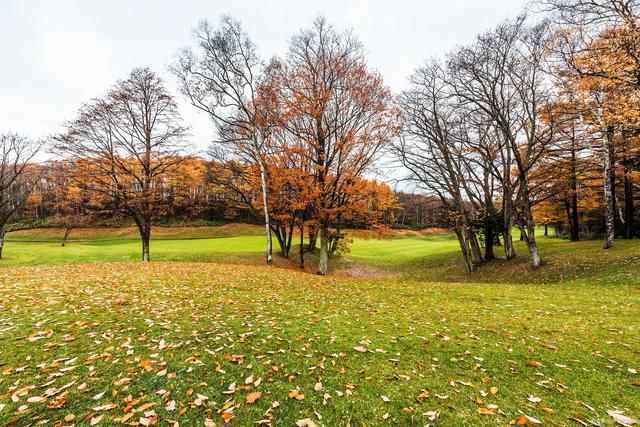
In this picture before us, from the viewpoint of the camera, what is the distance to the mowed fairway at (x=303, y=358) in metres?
3.36

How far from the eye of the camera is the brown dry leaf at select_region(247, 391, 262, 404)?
3.51 m

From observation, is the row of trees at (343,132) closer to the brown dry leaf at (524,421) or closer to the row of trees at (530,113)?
the row of trees at (530,113)

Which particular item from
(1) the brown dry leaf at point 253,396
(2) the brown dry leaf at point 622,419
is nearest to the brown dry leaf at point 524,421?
(2) the brown dry leaf at point 622,419

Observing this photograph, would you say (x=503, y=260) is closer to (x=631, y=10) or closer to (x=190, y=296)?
(x=631, y=10)

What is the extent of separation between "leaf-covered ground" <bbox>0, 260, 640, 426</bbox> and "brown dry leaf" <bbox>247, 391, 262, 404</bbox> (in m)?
0.04

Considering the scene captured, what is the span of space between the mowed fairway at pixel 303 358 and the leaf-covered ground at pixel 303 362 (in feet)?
0.08

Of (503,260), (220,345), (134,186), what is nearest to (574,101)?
(503,260)

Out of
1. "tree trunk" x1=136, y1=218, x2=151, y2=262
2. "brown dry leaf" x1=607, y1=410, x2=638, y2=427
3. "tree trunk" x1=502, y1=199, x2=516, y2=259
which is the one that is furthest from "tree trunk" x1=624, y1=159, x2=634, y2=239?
"tree trunk" x1=136, y1=218, x2=151, y2=262

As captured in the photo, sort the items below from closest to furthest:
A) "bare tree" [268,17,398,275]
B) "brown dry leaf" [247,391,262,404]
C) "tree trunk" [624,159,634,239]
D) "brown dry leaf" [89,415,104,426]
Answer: "brown dry leaf" [89,415,104,426] → "brown dry leaf" [247,391,262,404] → "bare tree" [268,17,398,275] → "tree trunk" [624,159,634,239]

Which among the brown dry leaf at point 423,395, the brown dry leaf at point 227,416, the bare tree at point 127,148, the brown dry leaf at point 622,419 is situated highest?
the bare tree at point 127,148

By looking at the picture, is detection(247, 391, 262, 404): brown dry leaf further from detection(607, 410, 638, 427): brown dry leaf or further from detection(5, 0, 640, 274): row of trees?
detection(5, 0, 640, 274): row of trees

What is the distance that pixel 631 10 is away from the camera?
29.9 feet

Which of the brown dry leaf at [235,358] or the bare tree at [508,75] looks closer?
the brown dry leaf at [235,358]

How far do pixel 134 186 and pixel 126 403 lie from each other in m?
19.7
